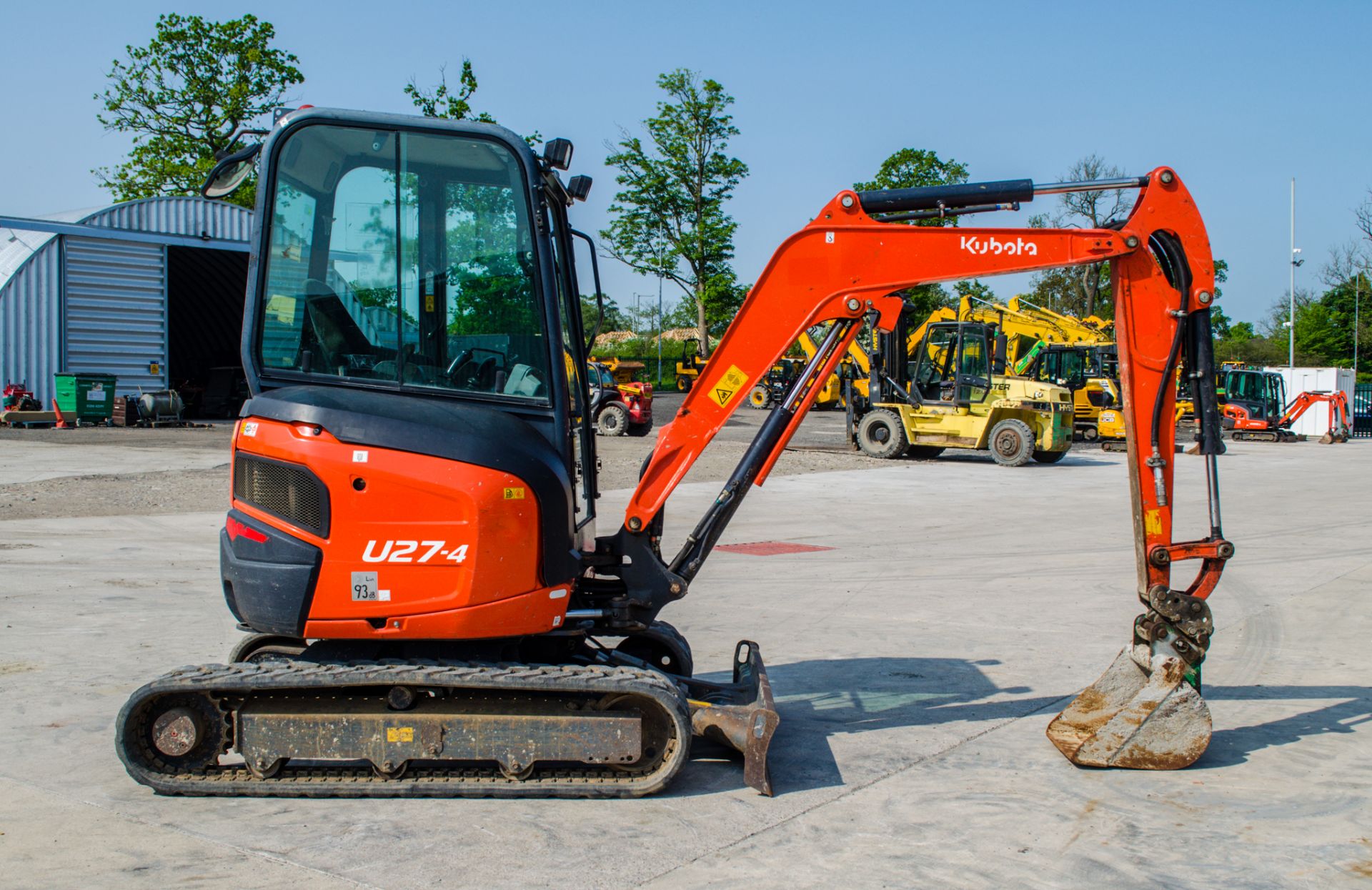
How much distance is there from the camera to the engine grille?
5.07 m

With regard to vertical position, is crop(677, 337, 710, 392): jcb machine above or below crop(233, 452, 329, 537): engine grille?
above

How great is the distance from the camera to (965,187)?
596 centimetres

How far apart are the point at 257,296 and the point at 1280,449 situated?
33417 mm

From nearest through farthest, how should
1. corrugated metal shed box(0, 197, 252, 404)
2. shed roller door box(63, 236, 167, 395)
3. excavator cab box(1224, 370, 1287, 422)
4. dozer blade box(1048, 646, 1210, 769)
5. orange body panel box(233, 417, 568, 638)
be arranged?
orange body panel box(233, 417, 568, 638)
dozer blade box(1048, 646, 1210, 769)
corrugated metal shed box(0, 197, 252, 404)
shed roller door box(63, 236, 167, 395)
excavator cab box(1224, 370, 1287, 422)

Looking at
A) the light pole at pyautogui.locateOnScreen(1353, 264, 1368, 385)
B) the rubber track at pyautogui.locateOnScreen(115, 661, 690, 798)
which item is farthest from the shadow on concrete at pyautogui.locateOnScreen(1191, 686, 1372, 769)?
the light pole at pyautogui.locateOnScreen(1353, 264, 1368, 385)

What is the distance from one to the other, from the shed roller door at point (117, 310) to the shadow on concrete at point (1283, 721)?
1229 inches

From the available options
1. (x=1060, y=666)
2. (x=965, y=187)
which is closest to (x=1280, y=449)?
(x=1060, y=666)

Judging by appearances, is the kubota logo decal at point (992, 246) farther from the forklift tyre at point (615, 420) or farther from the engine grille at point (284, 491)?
the forklift tyre at point (615, 420)

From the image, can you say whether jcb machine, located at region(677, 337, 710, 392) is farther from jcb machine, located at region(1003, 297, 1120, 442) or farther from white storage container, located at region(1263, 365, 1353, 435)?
white storage container, located at region(1263, 365, 1353, 435)

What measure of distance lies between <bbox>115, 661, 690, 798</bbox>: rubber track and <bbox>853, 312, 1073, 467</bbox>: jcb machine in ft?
64.6


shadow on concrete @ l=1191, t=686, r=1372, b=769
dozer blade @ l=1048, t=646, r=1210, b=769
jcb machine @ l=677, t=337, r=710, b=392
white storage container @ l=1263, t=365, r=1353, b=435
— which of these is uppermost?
jcb machine @ l=677, t=337, r=710, b=392

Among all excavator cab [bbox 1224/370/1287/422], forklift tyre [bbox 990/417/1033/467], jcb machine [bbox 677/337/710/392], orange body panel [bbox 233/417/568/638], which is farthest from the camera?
jcb machine [bbox 677/337/710/392]

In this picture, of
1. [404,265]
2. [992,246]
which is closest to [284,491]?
[404,265]

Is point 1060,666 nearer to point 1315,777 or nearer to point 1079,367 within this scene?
point 1315,777
